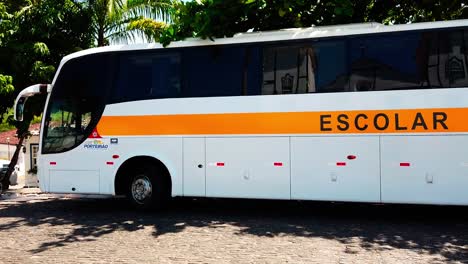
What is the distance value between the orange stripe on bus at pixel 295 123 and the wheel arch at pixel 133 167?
0.53 metres

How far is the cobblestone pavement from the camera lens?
6684 millimetres

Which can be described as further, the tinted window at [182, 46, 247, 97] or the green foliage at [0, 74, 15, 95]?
the green foliage at [0, 74, 15, 95]

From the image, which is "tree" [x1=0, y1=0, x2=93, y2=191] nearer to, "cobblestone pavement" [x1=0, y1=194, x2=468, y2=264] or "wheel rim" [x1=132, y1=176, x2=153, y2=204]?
"cobblestone pavement" [x1=0, y1=194, x2=468, y2=264]

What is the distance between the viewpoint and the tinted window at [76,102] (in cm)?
1035

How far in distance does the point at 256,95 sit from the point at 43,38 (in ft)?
29.8

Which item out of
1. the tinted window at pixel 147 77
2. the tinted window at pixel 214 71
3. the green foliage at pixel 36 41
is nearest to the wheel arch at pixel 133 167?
the tinted window at pixel 147 77

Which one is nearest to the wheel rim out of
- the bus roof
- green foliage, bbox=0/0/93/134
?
the bus roof

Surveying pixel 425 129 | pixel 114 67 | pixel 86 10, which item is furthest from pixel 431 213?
pixel 86 10

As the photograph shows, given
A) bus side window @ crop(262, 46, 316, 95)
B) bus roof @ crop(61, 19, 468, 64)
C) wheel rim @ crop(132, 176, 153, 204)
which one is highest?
bus roof @ crop(61, 19, 468, 64)

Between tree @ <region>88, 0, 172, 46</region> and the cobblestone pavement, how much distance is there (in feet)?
24.3

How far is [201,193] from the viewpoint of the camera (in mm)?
9891

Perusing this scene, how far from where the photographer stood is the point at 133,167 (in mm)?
10344

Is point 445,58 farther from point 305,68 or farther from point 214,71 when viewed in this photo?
point 214,71

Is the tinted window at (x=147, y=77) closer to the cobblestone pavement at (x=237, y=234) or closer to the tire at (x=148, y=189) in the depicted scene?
the tire at (x=148, y=189)
